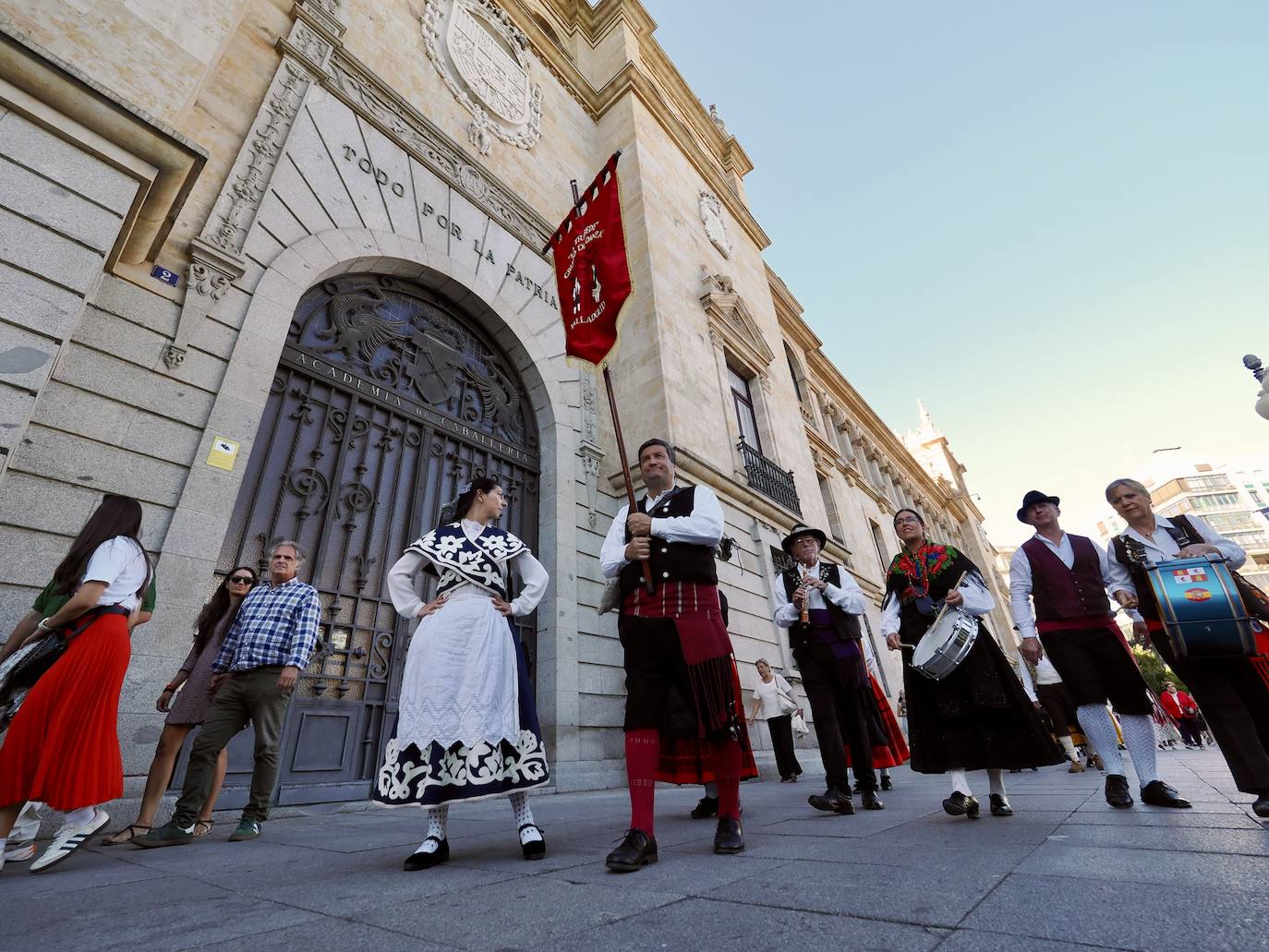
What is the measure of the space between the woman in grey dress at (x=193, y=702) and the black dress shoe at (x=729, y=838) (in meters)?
3.11

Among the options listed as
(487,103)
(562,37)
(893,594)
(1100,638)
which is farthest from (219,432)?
(562,37)

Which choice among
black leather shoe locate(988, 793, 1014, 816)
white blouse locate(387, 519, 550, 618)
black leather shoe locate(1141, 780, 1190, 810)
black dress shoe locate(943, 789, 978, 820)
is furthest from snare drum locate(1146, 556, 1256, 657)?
white blouse locate(387, 519, 550, 618)

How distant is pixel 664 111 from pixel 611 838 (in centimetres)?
1487

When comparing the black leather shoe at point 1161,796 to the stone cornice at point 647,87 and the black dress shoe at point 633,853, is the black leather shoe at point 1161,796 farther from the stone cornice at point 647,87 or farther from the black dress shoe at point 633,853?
the stone cornice at point 647,87

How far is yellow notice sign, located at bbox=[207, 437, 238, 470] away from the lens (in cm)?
455

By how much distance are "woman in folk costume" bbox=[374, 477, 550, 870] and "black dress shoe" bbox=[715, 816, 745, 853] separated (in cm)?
70

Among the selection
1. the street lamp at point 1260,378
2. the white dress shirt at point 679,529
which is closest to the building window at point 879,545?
the street lamp at point 1260,378

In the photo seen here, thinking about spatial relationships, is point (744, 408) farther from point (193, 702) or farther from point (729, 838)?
point (729, 838)

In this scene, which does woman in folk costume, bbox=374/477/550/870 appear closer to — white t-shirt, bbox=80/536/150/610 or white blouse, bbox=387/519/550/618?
white blouse, bbox=387/519/550/618

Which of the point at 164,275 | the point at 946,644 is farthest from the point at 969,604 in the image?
the point at 164,275

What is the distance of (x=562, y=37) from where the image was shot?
13781 millimetres

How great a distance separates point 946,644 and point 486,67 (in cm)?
1153

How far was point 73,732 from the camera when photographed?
2609 millimetres

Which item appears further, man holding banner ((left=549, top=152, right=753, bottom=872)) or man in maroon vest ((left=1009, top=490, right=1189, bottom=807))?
man in maroon vest ((left=1009, top=490, right=1189, bottom=807))
